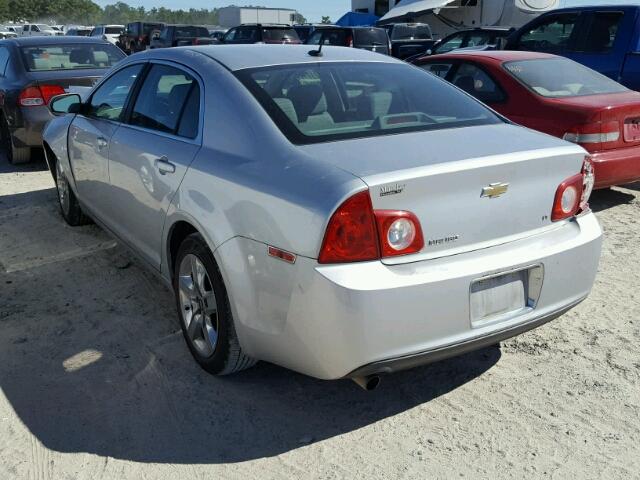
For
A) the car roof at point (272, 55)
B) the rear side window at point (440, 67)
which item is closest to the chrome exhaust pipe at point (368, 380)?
the car roof at point (272, 55)

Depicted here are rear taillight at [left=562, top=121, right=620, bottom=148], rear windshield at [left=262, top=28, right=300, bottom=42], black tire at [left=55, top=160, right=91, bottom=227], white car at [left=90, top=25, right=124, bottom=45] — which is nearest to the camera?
black tire at [left=55, top=160, right=91, bottom=227]

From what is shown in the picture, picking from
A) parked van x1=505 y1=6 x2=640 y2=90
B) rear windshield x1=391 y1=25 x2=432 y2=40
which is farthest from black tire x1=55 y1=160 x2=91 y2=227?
rear windshield x1=391 y1=25 x2=432 y2=40

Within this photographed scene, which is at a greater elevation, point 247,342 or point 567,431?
point 247,342

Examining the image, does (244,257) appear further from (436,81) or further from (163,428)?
(436,81)

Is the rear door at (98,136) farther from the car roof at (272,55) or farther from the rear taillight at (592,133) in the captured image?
the rear taillight at (592,133)

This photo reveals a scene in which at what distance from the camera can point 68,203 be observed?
5.80 metres

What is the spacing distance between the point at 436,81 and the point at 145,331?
225 cm

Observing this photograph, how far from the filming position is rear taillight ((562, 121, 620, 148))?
5812 mm

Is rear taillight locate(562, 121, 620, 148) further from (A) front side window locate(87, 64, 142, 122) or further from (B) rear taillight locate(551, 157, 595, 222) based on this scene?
(A) front side window locate(87, 64, 142, 122)

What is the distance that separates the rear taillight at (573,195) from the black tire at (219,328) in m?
1.58

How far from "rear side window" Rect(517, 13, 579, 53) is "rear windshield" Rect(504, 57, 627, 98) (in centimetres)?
305

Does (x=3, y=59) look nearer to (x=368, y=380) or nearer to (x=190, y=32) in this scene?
(x=368, y=380)

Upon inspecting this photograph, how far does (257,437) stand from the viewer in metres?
2.98

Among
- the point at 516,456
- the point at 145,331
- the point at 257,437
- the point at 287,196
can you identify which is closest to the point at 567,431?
the point at 516,456
